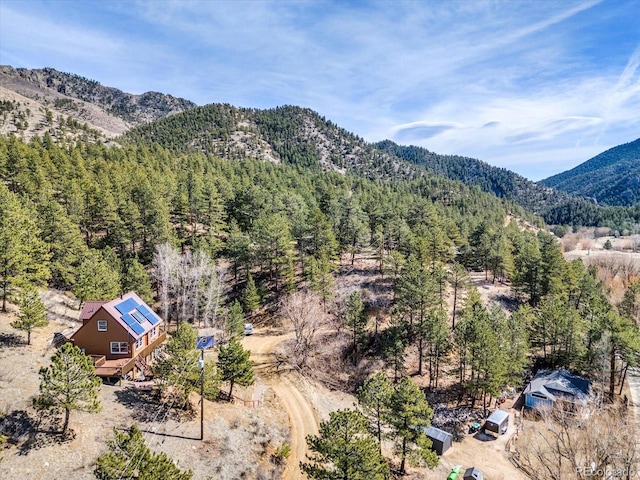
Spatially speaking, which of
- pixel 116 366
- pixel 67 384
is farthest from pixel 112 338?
pixel 67 384

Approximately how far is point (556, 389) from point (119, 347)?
4656 cm

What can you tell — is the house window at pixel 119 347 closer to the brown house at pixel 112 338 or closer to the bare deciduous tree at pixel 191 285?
the brown house at pixel 112 338

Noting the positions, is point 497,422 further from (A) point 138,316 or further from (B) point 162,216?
(B) point 162,216

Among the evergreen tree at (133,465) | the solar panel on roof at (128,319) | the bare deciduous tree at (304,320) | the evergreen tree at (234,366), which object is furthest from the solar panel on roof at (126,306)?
the bare deciduous tree at (304,320)

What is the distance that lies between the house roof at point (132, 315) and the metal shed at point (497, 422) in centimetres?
3450

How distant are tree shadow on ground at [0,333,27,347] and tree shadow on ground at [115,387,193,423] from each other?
871 cm

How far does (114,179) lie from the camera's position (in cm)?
6781

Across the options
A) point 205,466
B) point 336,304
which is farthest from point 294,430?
point 336,304

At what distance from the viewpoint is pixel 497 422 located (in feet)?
123

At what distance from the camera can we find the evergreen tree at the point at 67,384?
20906 mm

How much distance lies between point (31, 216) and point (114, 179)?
26.0 metres

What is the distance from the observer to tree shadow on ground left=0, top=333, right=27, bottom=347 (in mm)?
28033

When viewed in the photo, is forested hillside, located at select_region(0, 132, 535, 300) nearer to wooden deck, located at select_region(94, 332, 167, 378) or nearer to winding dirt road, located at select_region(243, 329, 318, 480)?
wooden deck, located at select_region(94, 332, 167, 378)

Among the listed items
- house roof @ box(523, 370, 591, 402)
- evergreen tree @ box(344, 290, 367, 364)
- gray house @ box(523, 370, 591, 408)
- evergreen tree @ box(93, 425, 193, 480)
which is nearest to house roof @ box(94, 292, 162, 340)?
evergreen tree @ box(93, 425, 193, 480)
